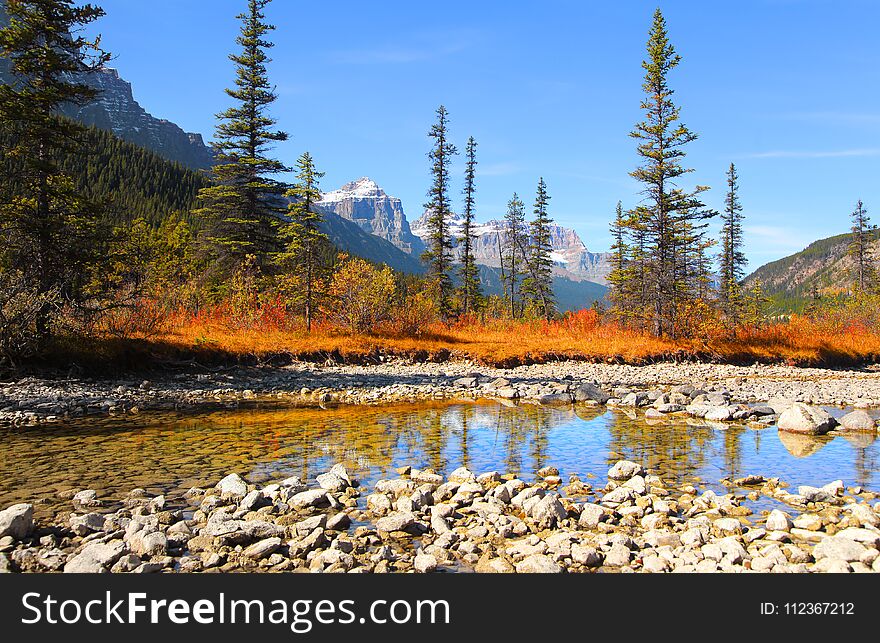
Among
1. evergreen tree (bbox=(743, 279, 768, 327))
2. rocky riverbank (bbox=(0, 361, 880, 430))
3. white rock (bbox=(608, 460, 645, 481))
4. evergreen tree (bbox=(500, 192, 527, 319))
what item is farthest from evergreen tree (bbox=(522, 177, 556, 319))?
white rock (bbox=(608, 460, 645, 481))

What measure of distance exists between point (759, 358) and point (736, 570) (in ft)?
87.2

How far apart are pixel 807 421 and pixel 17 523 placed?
13.5 meters

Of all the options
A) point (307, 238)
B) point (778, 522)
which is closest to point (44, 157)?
point (307, 238)

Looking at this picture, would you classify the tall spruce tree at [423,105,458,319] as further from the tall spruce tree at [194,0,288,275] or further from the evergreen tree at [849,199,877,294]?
the evergreen tree at [849,199,877,294]

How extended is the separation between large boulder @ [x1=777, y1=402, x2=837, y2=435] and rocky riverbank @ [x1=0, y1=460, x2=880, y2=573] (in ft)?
16.2

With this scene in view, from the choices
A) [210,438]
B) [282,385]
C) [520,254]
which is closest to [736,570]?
[210,438]

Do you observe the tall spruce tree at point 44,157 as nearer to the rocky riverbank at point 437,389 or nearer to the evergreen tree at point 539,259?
the rocky riverbank at point 437,389

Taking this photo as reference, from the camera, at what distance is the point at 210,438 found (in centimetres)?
1038

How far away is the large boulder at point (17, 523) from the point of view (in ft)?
17.2

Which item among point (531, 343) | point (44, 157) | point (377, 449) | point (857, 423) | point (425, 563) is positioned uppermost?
point (44, 157)

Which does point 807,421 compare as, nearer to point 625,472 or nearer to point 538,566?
point 625,472

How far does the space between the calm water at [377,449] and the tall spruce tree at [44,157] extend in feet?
20.5

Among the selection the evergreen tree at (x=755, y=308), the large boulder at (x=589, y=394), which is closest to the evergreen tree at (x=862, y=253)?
the evergreen tree at (x=755, y=308)

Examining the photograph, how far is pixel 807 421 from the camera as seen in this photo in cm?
1158
